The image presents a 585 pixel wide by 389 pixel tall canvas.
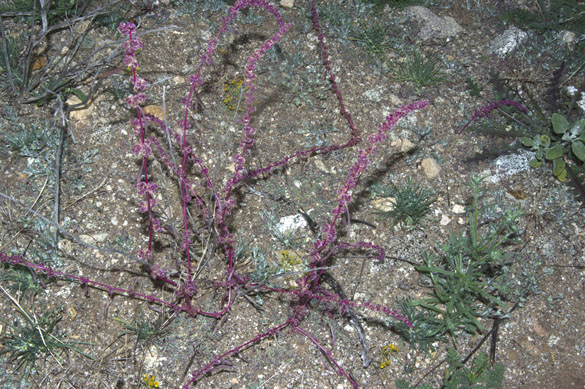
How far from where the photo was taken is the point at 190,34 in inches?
154

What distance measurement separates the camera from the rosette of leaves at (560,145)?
338cm

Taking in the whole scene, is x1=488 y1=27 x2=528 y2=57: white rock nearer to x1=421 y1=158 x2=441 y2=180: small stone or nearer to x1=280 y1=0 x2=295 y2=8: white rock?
x1=421 y1=158 x2=441 y2=180: small stone

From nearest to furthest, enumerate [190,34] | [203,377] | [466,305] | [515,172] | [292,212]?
[203,377] → [466,305] → [292,212] → [515,172] → [190,34]

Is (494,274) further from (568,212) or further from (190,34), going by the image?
(190,34)

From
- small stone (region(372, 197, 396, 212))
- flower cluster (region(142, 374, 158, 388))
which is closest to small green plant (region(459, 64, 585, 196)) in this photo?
small stone (region(372, 197, 396, 212))

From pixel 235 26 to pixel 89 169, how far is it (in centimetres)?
159

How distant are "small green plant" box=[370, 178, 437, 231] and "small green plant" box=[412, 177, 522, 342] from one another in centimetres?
24

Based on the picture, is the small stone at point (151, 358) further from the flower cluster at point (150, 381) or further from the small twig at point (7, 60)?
the small twig at point (7, 60)

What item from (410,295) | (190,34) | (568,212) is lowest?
(410,295)

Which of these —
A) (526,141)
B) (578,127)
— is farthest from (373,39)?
(578,127)

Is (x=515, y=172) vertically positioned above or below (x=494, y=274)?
Answer: above

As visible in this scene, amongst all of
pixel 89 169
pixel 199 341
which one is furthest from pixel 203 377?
pixel 89 169

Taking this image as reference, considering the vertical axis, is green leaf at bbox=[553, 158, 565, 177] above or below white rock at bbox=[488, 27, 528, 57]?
below

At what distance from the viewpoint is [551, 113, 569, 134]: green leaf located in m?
3.39
